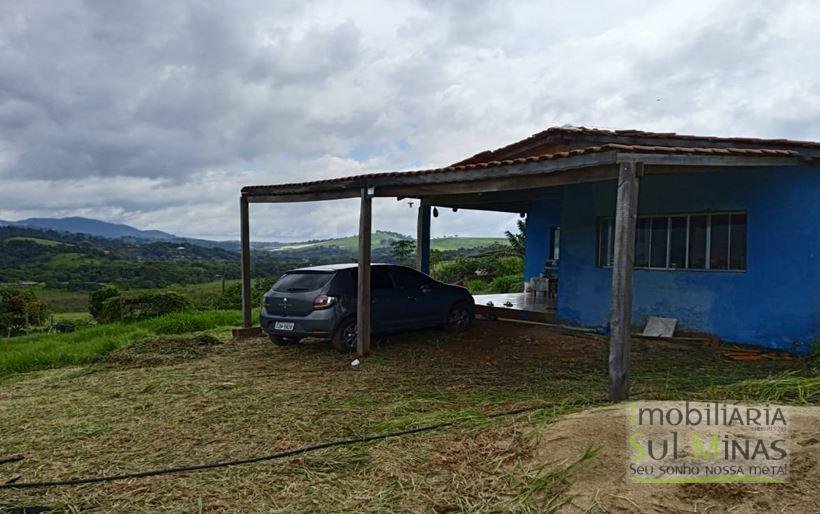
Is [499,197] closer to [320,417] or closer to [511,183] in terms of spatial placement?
[511,183]

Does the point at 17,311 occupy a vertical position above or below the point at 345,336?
below

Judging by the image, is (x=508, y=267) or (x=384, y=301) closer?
(x=384, y=301)

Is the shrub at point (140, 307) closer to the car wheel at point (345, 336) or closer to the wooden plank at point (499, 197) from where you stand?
the wooden plank at point (499, 197)

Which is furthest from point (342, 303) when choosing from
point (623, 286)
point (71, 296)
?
point (71, 296)

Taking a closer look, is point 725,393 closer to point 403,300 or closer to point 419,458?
point 419,458

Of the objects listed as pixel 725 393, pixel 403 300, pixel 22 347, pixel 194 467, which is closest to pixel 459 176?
pixel 403 300

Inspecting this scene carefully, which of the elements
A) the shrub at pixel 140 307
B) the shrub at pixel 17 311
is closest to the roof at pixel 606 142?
the shrub at pixel 140 307

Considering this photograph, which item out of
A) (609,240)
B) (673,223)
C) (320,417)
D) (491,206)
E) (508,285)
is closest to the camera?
(320,417)

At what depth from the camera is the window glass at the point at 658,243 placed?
417 inches

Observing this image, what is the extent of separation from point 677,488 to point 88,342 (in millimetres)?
12290

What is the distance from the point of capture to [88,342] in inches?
488

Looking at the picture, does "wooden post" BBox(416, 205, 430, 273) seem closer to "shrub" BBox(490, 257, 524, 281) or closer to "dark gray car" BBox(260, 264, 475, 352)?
"dark gray car" BBox(260, 264, 475, 352)

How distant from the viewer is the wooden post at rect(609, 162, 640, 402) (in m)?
5.95

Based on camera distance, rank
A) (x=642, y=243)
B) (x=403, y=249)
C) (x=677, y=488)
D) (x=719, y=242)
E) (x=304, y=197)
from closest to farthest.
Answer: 1. (x=677, y=488)
2. (x=719, y=242)
3. (x=304, y=197)
4. (x=642, y=243)
5. (x=403, y=249)
